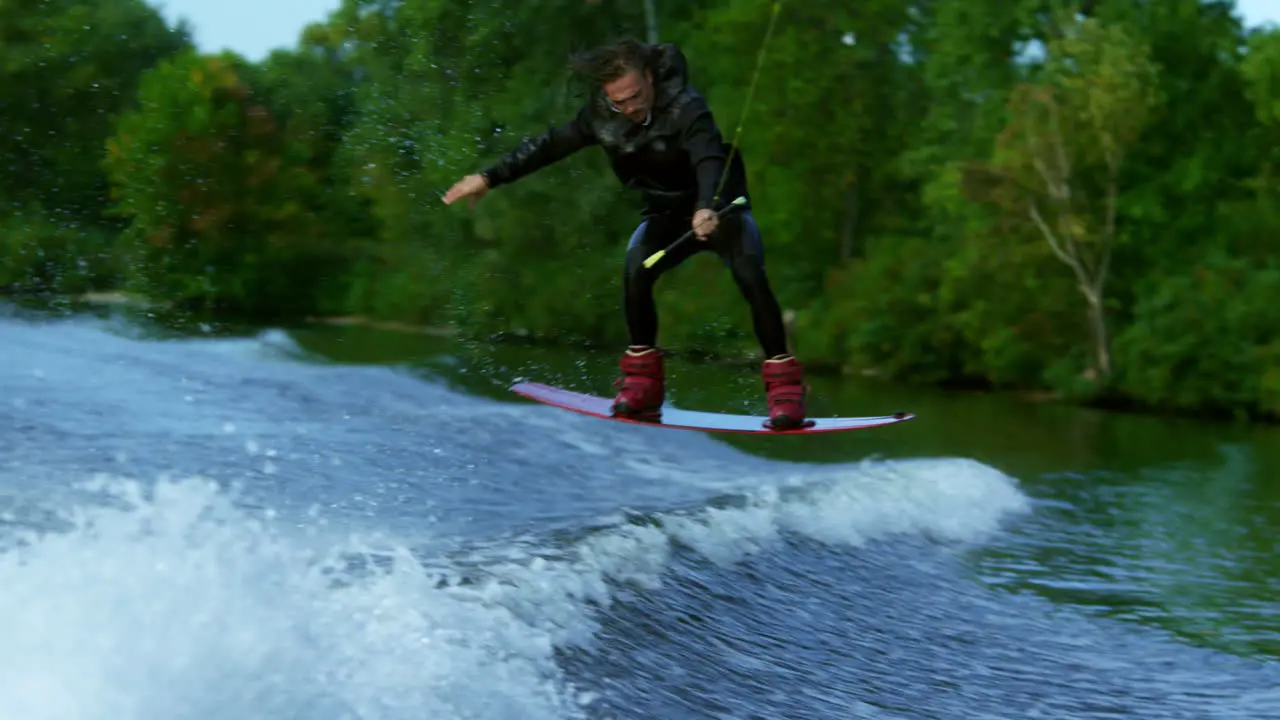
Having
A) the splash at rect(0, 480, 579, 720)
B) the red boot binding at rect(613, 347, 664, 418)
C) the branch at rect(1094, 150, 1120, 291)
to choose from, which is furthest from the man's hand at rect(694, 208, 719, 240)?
the branch at rect(1094, 150, 1120, 291)

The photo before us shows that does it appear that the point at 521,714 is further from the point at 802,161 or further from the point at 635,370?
the point at 802,161

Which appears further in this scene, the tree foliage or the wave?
the tree foliage

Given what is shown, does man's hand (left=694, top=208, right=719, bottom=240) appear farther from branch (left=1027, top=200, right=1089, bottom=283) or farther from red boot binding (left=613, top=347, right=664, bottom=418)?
branch (left=1027, top=200, right=1089, bottom=283)

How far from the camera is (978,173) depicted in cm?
2938

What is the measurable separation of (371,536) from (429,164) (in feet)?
53.1

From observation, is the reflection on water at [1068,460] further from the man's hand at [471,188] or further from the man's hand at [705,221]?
the man's hand at [471,188]

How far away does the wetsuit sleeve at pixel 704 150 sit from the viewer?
7.30 metres

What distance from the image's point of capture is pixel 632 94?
289 inches

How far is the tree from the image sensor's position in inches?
1113

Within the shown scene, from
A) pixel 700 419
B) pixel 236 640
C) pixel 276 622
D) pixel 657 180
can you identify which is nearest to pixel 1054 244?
pixel 700 419

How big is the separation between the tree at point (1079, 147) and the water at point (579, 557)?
509cm

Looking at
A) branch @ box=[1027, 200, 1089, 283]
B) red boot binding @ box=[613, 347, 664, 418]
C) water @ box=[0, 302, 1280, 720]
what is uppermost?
branch @ box=[1027, 200, 1089, 283]

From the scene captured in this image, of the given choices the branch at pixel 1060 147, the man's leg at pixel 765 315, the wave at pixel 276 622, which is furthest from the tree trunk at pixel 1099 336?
the man's leg at pixel 765 315

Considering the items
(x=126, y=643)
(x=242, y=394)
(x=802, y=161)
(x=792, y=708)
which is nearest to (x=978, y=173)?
(x=802, y=161)
